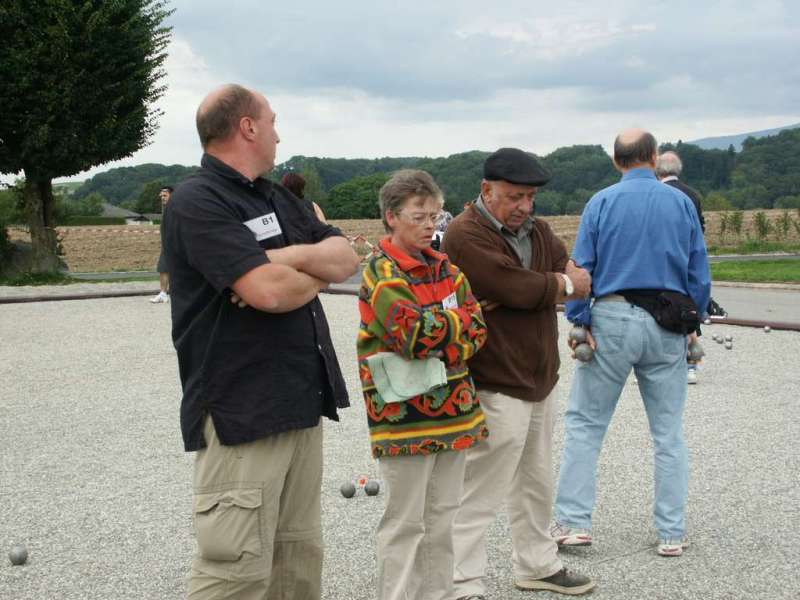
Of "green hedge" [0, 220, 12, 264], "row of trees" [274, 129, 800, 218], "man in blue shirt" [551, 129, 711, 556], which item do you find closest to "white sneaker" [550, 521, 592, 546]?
"man in blue shirt" [551, 129, 711, 556]

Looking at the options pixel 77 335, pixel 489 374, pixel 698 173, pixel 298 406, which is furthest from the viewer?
pixel 698 173

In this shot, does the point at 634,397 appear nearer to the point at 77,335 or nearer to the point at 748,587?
the point at 748,587

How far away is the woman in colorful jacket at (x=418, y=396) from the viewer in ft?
12.0

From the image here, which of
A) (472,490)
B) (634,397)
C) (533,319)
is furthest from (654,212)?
(634,397)

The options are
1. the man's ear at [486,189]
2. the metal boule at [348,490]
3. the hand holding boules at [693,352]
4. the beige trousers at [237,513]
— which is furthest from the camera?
the metal boule at [348,490]

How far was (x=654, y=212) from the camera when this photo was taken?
4820 millimetres

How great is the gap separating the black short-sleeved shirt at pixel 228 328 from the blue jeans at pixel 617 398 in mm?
2113

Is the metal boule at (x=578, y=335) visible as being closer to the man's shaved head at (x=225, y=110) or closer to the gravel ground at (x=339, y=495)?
the gravel ground at (x=339, y=495)

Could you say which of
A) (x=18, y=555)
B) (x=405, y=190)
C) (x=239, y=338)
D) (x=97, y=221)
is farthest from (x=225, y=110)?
(x=97, y=221)

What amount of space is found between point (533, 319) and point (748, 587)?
1611 millimetres

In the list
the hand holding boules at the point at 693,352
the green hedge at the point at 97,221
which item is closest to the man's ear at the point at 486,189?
the hand holding boules at the point at 693,352

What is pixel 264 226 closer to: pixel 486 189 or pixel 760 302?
pixel 486 189

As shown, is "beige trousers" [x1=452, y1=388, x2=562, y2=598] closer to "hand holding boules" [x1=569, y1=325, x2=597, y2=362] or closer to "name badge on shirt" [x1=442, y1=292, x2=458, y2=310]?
"hand holding boules" [x1=569, y1=325, x2=597, y2=362]

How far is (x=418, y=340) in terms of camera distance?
11.8ft
